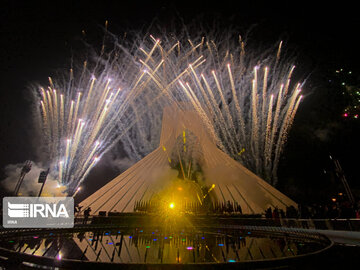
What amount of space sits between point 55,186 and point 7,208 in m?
19.4

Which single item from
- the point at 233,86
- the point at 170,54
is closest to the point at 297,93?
the point at 233,86

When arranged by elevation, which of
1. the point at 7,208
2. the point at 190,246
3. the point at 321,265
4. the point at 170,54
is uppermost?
the point at 170,54

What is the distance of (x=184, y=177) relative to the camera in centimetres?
2319

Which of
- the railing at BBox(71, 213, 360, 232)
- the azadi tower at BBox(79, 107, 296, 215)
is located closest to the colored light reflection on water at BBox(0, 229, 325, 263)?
the railing at BBox(71, 213, 360, 232)

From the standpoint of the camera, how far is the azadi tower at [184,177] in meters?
18.5

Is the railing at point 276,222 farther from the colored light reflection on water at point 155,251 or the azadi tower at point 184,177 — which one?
the azadi tower at point 184,177

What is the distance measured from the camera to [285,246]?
6.13 m

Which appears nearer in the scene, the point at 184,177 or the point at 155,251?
the point at 155,251

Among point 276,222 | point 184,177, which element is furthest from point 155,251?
point 184,177

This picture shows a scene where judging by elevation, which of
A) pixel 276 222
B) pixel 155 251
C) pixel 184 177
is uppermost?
pixel 184 177

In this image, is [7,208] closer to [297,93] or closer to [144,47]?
[144,47]

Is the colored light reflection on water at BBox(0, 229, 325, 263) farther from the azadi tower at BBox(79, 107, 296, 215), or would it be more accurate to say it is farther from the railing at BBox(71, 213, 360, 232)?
the azadi tower at BBox(79, 107, 296, 215)

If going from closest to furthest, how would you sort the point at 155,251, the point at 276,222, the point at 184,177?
1. the point at 155,251
2. the point at 276,222
3. the point at 184,177

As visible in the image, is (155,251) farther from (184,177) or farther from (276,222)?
(184,177)
